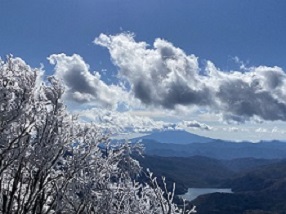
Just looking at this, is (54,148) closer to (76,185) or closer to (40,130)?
(40,130)

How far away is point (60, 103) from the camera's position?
53.2 ft

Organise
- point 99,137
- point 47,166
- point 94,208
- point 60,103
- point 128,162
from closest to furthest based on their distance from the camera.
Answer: point 47,166 < point 60,103 < point 99,137 < point 94,208 < point 128,162

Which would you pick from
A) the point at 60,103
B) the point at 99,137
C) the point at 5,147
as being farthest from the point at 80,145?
the point at 5,147

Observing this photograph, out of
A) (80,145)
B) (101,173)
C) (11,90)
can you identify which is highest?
(11,90)

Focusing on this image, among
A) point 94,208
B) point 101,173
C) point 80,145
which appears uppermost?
point 80,145

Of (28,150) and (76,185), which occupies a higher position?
(28,150)

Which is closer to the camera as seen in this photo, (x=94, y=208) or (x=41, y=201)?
(x=41, y=201)

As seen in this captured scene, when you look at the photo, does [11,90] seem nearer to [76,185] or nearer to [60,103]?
[60,103]

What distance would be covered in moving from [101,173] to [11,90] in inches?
258

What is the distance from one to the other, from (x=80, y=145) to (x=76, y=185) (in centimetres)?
202

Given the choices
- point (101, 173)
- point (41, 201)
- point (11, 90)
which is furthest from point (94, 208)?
point (11, 90)

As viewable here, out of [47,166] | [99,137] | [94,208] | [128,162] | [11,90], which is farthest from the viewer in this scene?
[128,162]

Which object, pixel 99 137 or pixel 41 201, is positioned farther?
pixel 99 137

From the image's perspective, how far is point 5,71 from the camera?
1449 centimetres
